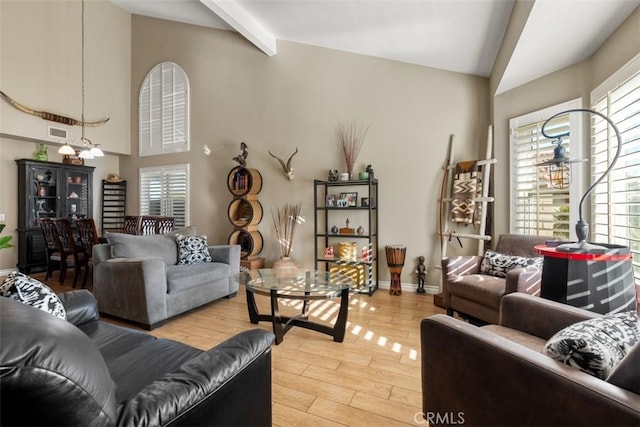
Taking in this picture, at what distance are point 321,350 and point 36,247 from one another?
573 centimetres

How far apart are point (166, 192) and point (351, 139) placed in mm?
3856

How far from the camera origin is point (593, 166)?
2.53 m

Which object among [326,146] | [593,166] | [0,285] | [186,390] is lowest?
[186,390]

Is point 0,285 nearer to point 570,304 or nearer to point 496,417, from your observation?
point 496,417

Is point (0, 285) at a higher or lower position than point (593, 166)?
lower

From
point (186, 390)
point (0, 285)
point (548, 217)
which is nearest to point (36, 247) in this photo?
point (0, 285)

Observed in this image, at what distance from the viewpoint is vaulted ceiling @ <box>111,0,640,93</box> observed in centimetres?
209

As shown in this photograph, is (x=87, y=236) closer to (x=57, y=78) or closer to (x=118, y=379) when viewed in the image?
(x=57, y=78)

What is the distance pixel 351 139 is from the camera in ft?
13.8

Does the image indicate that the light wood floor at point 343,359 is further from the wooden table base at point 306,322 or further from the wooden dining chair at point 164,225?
the wooden dining chair at point 164,225

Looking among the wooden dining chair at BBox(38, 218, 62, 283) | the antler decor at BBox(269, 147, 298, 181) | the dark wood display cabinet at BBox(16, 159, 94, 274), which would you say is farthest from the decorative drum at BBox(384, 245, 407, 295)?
the dark wood display cabinet at BBox(16, 159, 94, 274)

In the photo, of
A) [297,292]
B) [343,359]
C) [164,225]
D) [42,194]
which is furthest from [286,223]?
[42,194]

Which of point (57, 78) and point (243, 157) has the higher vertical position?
point (57, 78)

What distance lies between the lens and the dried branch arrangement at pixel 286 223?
180 inches
